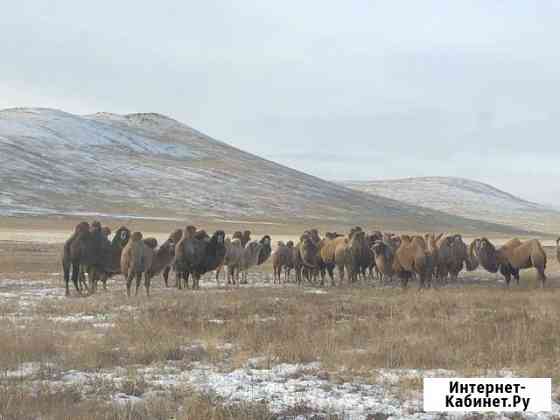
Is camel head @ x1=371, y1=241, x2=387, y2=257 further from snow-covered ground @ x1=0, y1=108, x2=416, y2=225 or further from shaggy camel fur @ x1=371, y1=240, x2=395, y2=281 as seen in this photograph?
snow-covered ground @ x1=0, y1=108, x2=416, y2=225

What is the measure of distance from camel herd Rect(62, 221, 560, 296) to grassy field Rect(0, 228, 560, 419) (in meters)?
2.27

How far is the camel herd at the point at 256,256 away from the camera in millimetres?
19703

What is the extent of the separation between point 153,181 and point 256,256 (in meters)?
114

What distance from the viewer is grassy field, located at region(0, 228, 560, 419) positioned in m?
7.96

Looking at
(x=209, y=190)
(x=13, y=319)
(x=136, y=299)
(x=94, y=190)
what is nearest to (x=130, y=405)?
(x=13, y=319)

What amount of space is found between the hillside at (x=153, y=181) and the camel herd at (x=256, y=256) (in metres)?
80.2

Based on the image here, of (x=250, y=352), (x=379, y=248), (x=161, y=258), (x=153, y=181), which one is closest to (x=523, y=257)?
(x=379, y=248)

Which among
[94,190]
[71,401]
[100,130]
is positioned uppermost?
[100,130]

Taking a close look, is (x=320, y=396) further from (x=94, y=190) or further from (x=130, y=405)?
(x=94, y=190)

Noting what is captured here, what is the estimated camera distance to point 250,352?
10789 millimetres

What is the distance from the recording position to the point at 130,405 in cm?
769

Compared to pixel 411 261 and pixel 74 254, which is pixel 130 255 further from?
pixel 411 261

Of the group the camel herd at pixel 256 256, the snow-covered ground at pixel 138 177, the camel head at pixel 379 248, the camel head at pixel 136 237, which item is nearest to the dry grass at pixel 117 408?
the camel herd at pixel 256 256

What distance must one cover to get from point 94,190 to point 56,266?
313 feet
